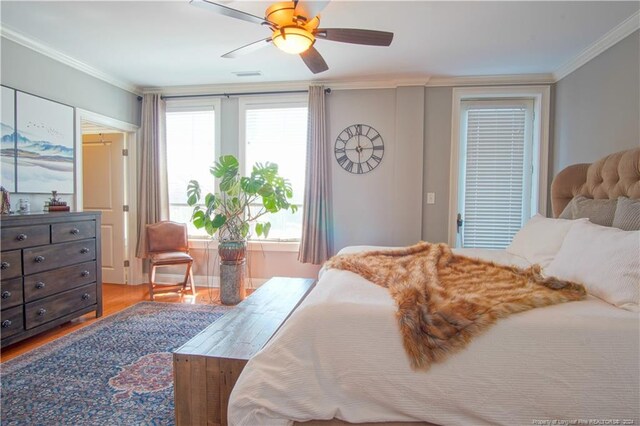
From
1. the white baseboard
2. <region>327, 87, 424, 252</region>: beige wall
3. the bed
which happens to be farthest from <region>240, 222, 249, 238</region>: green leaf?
the bed

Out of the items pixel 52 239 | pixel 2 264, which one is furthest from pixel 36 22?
pixel 2 264

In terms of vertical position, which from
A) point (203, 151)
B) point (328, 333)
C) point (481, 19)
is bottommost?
point (328, 333)

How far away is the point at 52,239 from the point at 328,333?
2.70 meters

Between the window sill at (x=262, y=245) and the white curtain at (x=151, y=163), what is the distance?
57cm

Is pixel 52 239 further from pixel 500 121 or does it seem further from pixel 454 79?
pixel 500 121

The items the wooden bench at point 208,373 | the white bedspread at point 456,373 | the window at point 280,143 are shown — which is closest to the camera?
the white bedspread at point 456,373

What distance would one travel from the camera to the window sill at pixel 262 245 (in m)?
4.05

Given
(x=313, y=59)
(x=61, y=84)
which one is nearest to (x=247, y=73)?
(x=313, y=59)

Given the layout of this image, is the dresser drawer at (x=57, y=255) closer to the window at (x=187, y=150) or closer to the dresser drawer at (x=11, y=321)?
the dresser drawer at (x=11, y=321)

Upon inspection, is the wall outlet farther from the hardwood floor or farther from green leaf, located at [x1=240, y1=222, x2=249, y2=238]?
the hardwood floor

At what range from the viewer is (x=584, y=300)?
1.35 metres

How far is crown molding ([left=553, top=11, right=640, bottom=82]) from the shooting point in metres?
2.40

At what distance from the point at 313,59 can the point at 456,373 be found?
2.13 m

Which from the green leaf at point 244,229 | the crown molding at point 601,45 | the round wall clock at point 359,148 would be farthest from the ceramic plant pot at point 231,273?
→ the crown molding at point 601,45
